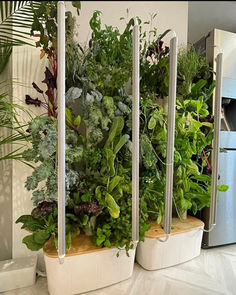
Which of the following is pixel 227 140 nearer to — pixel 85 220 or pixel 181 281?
pixel 181 281

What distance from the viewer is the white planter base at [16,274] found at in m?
1.16


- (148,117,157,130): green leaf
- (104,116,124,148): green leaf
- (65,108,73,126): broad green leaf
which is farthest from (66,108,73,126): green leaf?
(148,117,157,130): green leaf

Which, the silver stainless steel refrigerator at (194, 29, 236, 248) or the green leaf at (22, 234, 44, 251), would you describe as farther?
the silver stainless steel refrigerator at (194, 29, 236, 248)

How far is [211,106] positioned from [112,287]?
161 cm

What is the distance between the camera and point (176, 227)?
1.47 meters

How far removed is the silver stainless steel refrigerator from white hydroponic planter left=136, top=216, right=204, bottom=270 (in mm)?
275

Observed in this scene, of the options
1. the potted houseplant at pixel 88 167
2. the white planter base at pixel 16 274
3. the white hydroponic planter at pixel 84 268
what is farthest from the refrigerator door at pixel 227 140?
the white planter base at pixel 16 274

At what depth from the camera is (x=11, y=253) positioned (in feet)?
4.43

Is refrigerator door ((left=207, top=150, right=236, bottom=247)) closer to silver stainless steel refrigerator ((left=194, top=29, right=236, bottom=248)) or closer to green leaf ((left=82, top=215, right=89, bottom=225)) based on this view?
silver stainless steel refrigerator ((left=194, top=29, right=236, bottom=248))

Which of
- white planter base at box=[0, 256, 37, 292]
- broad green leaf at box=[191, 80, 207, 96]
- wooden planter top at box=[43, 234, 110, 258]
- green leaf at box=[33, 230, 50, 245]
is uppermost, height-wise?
broad green leaf at box=[191, 80, 207, 96]

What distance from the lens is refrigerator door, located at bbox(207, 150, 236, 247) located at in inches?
66.8

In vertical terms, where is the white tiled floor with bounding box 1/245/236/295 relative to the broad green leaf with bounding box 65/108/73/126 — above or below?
below

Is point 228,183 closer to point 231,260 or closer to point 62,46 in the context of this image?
A: point 231,260

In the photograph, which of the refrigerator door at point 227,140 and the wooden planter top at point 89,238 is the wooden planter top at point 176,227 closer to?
the wooden planter top at point 89,238
